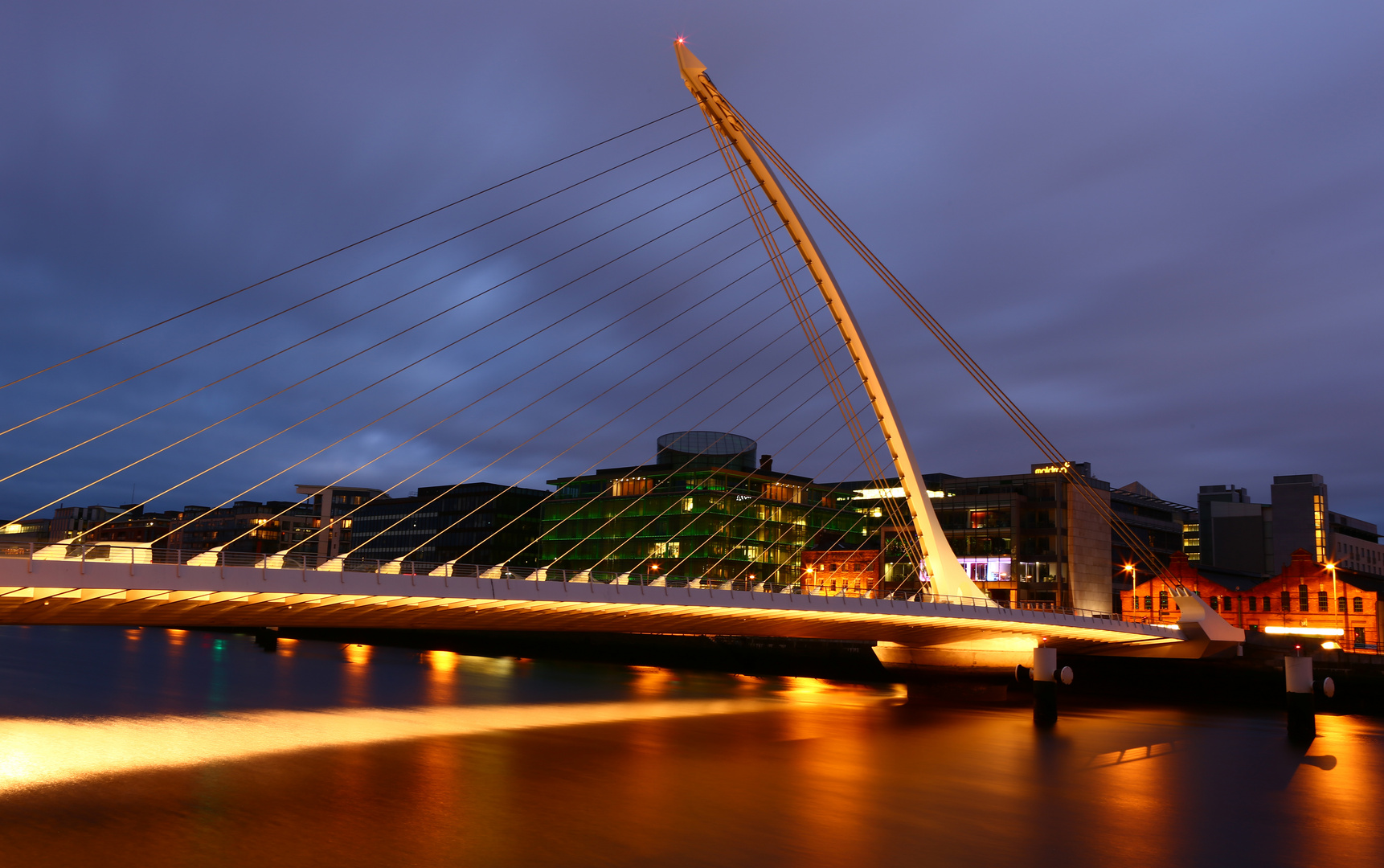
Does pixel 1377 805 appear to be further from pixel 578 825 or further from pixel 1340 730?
pixel 578 825

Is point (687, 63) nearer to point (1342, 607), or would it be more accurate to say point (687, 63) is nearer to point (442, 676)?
point (442, 676)

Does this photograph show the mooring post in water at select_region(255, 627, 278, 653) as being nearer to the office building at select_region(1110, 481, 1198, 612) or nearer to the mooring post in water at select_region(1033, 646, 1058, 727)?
the mooring post in water at select_region(1033, 646, 1058, 727)

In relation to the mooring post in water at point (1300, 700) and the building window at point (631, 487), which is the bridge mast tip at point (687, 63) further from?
the building window at point (631, 487)

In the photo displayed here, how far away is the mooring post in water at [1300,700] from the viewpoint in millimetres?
35156

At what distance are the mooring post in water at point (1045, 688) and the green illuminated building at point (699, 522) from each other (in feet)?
137

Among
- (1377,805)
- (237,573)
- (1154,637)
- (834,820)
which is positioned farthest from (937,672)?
(237,573)

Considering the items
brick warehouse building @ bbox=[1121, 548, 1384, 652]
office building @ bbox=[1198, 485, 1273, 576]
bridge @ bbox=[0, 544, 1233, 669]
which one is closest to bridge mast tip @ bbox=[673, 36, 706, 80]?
bridge @ bbox=[0, 544, 1233, 669]

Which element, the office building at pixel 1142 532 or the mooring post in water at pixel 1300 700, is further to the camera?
the office building at pixel 1142 532

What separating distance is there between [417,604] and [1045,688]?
24.5m

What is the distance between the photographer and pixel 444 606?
1099 inches

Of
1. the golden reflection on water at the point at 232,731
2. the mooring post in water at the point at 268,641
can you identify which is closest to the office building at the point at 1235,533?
the golden reflection on water at the point at 232,731

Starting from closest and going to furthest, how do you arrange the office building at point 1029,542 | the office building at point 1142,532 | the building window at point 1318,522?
the office building at point 1029,542, the office building at point 1142,532, the building window at point 1318,522

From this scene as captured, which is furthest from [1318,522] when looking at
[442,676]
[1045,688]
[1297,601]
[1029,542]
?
[442,676]

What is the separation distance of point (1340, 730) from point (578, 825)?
1228 inches
